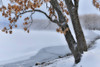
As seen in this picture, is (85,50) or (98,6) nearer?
(85,50)

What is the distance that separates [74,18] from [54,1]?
127 centimetres

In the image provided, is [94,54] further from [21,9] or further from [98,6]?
[21,9]

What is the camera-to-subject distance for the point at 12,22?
7.01m

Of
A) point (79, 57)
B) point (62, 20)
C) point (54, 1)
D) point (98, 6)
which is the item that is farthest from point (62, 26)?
point (98, 6)

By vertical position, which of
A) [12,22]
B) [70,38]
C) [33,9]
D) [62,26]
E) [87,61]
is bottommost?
[87,61]

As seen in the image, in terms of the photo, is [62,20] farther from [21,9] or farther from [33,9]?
[21,9]

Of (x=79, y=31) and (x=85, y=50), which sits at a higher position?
(x=79, y=31)

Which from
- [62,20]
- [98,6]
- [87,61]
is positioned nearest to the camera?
[87,61]

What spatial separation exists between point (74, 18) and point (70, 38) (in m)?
0.99

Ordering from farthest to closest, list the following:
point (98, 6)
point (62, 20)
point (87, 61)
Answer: point (98, 6) → point (62, 20) → point (87, 61)

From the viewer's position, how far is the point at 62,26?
6.74 metres

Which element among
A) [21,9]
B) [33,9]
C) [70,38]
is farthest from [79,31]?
[21,9]

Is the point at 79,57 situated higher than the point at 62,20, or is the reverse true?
the point at 62,20

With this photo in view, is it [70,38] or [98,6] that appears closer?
[70,38]
